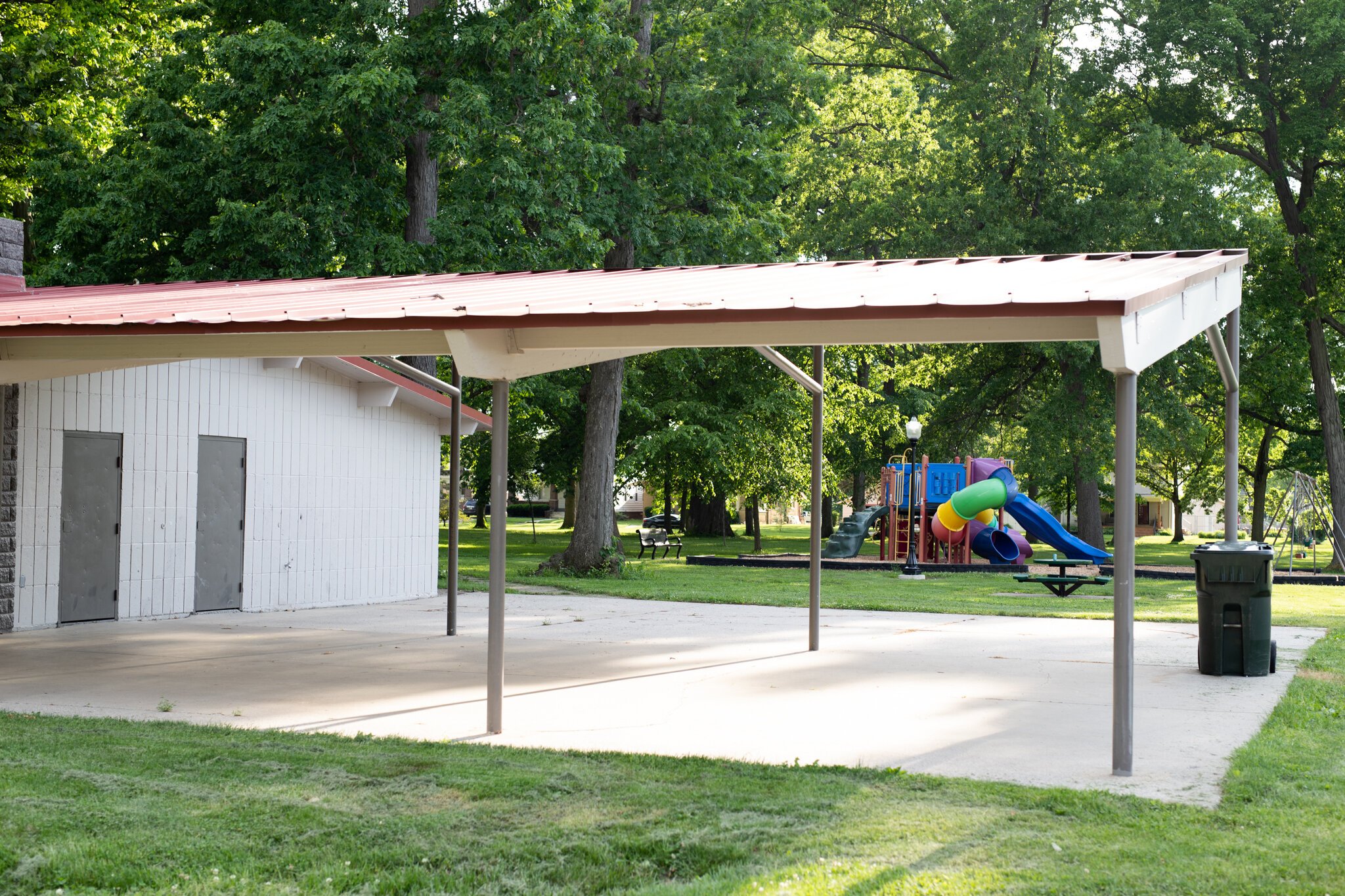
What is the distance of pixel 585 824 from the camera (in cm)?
586

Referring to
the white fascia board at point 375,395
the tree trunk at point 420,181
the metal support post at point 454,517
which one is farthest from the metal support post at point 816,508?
the tree trunk at point 420,181

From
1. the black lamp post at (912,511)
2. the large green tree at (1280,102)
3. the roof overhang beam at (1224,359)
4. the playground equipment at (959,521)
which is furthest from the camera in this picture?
the large green tree at (1280,102)

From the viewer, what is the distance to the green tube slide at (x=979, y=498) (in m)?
27.7

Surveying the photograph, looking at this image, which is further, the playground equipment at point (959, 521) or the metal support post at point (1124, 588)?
the playground equipment at point (959, 521)

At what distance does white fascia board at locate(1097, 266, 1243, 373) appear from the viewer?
Result: 23.2 ft

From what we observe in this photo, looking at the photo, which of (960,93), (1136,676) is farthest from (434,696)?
(960,93)

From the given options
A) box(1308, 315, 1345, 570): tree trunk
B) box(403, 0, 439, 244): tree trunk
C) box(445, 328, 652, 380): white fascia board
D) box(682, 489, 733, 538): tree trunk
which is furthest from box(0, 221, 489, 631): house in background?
box(682, 489, 733, 538): tree trunk

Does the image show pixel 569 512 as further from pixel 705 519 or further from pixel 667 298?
pixel 667 298

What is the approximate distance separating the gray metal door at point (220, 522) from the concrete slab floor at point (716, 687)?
60 centimetres

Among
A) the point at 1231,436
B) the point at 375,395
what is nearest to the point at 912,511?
the point at 375,395

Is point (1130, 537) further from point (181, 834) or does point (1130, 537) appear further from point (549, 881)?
point (181, 834)

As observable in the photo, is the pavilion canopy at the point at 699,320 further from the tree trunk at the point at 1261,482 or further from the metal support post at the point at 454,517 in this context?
the tree trunk at the point at 1261,482

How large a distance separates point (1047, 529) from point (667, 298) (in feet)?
71.4

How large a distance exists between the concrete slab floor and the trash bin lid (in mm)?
1076
